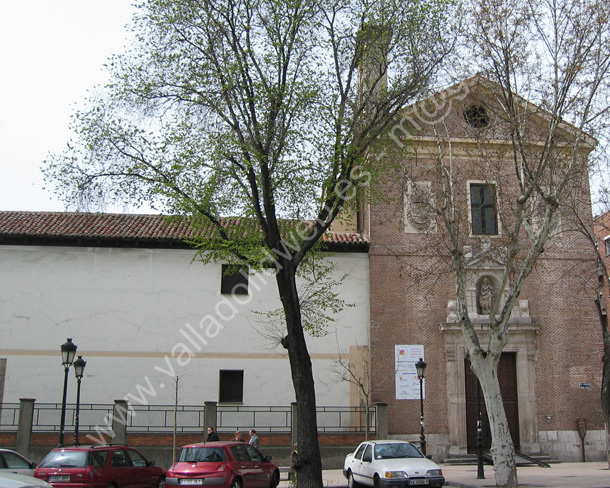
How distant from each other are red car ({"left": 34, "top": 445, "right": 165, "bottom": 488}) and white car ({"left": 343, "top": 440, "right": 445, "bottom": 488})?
5.21 metres

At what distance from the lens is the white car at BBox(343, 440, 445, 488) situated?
14.8 meters

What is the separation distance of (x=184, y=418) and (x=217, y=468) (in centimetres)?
998

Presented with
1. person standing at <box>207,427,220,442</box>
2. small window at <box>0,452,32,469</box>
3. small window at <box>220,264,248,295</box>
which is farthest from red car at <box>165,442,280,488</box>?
small window at <box>220,264,248,295</box>

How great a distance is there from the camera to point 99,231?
24.8 meters

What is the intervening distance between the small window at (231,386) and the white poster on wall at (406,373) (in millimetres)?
5696

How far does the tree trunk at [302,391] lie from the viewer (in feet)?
46.1

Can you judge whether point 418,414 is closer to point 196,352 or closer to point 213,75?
point 196,352

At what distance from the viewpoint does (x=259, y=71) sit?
50.0 feet

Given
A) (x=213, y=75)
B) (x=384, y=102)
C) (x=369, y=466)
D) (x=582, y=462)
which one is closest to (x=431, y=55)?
(x=384, y=102)

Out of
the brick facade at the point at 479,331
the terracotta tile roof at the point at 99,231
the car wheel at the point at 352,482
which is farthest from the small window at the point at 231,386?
the car wheel at the point at 352,482

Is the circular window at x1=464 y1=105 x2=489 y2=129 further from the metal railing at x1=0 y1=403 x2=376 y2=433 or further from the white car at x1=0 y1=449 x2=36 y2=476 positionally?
the white car at x1=0 y1=449 x2=36 y2=476

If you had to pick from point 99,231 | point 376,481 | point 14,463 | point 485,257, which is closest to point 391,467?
point 376,481

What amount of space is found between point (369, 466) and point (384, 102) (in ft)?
28.6

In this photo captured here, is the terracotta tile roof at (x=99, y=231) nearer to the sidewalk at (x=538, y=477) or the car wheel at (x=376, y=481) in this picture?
the sidewalk at (x=538, y=477)
